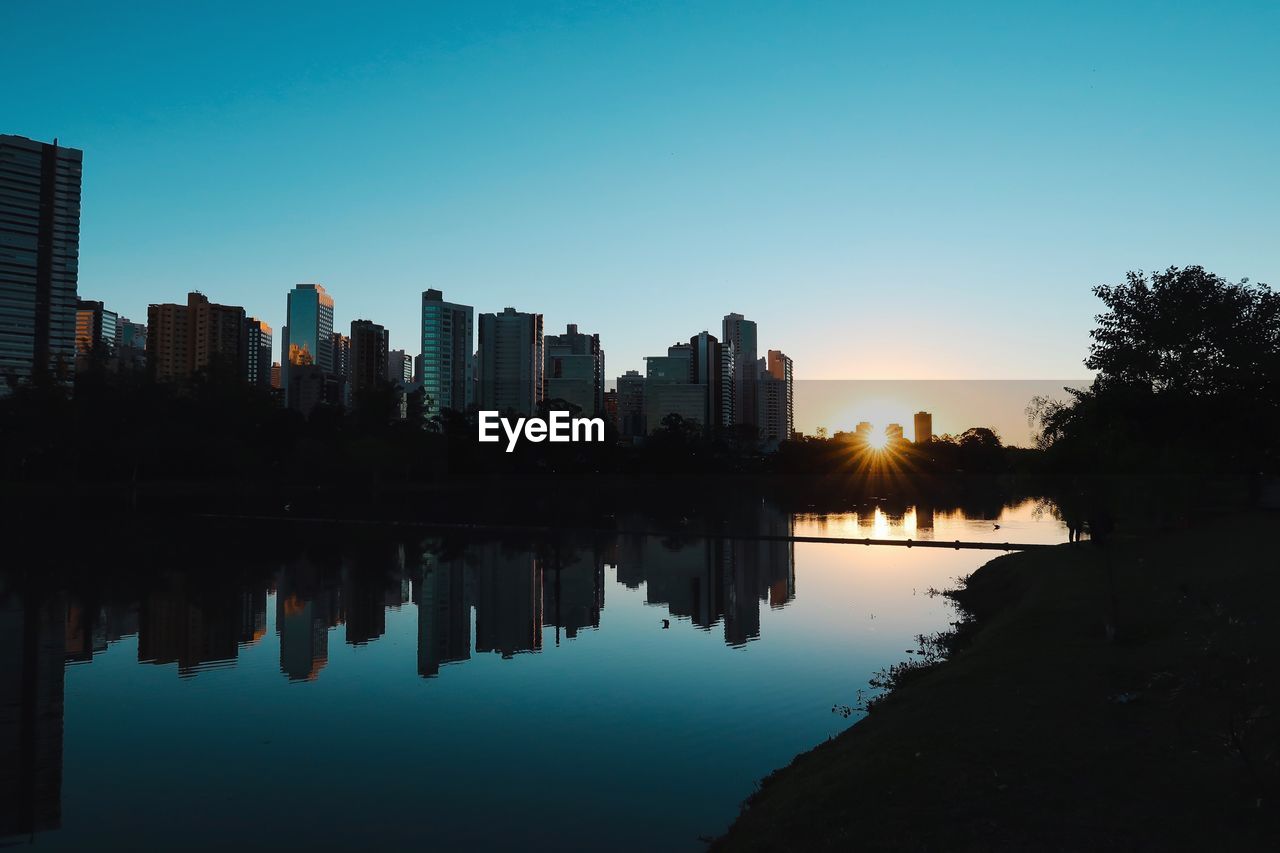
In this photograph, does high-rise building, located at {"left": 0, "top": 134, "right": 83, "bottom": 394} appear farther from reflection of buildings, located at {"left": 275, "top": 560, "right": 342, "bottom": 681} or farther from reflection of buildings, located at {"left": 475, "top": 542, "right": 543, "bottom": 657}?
reflection of buildings, located at {"left": 275, "top": 560, "right": 342, "bottom": 681}

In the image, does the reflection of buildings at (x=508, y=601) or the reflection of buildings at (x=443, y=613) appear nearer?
the reflection of buildings at (x=443, y=613)

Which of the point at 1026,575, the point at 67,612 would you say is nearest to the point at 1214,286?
the point at 1026,575

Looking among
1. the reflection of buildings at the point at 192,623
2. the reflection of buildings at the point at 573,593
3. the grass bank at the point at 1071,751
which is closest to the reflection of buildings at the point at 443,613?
the reflection of buildings at the point at 573,593

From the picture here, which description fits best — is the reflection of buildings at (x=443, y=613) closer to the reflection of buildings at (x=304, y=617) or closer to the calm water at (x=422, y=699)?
the calm water at (x=422, y=699)

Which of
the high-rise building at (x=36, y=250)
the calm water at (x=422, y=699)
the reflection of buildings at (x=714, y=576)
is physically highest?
the high-rise building at (x=36, y=250)

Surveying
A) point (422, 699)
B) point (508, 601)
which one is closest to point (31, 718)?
point (422, 699)

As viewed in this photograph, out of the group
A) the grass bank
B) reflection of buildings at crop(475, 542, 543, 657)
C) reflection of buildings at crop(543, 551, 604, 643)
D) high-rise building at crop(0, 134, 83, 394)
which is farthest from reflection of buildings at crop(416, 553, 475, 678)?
high-rise building at crop(0, 134, 83, 394)
